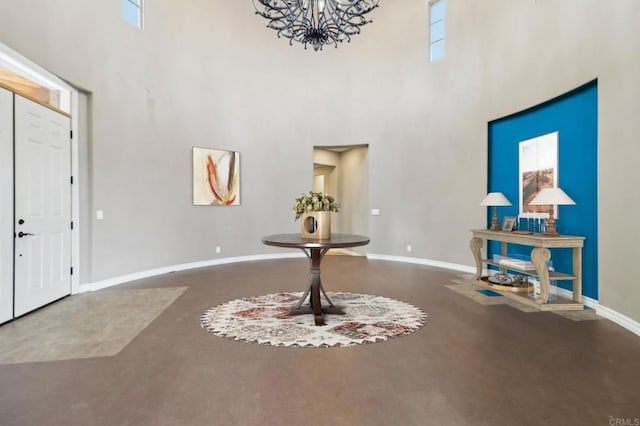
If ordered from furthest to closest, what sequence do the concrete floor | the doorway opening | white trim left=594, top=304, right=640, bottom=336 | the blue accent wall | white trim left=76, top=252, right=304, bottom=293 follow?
the doorway opening < white trim left=76, top=252, right=304, bottom=293 < the blue accent wall < white trim left=594, top=304, right=640, bottom=336 < the concrete floor

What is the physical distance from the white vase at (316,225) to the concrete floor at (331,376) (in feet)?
4.08

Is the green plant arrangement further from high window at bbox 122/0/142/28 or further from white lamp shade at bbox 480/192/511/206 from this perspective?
high window at bbox 122/0/142/28

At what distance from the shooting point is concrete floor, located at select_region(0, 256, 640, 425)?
1939mm

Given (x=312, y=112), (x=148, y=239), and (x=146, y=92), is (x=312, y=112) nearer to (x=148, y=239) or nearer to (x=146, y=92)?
(x=146, y=92)

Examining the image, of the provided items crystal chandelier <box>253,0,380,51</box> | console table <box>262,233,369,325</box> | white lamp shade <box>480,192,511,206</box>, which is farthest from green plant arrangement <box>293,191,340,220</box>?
white lamp shade <box>480,192,511,206</box>

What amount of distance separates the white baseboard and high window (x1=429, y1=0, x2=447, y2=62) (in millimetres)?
4209

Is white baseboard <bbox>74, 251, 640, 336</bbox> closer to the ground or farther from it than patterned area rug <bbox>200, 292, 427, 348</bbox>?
farther from it

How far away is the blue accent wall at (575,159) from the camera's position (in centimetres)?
412

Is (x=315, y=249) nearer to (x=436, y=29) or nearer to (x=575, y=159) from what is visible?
(x=575, y=159)

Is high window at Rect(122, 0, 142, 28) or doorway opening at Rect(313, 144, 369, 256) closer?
high window at Rect(122, 0, 142, 28)

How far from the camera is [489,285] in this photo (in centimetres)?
497

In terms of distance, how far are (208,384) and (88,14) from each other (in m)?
5.11

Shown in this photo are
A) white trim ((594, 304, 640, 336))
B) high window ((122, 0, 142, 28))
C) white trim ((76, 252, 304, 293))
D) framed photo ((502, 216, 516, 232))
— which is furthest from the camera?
high window ((122, 0, 142, 28))

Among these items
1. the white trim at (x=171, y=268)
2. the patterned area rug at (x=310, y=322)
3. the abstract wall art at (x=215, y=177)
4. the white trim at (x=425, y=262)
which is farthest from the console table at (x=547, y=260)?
the abstract wall art at (x=215, y=177)
